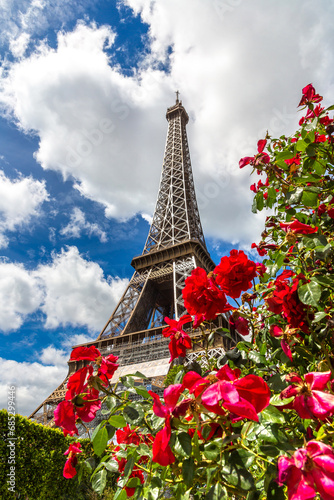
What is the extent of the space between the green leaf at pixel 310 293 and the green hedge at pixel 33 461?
618 centimetres

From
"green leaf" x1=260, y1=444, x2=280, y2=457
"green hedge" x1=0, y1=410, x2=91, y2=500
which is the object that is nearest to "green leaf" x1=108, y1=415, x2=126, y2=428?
"green leaf" x1=260, y1=444, x2=280, y2=457

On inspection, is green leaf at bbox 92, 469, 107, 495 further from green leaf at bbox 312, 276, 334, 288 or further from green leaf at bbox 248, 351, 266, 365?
green leaf at bbox 312, 276, 334, 288

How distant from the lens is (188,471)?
915mm

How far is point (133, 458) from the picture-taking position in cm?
110

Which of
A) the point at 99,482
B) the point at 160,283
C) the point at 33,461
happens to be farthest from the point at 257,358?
the point at 160,283

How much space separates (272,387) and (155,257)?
24161 mm

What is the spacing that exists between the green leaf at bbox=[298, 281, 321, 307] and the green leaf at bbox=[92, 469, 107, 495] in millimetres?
1128

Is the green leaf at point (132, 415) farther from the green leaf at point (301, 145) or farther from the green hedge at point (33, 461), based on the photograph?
the green hedge at point (33, 461)

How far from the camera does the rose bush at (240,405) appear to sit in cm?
73

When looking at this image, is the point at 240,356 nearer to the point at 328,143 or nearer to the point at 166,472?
the point at 166,472

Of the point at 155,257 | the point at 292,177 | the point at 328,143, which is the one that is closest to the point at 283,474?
the point at 292,177

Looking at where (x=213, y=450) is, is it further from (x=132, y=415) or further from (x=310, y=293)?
(x=310, y=293)

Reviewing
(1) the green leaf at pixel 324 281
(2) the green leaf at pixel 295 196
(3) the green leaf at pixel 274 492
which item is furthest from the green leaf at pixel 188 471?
(2) the green leaf at pixel 295 196

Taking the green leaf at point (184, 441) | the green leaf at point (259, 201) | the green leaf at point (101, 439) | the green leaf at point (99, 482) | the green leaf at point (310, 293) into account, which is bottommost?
the green leaf at point (99, 482)
